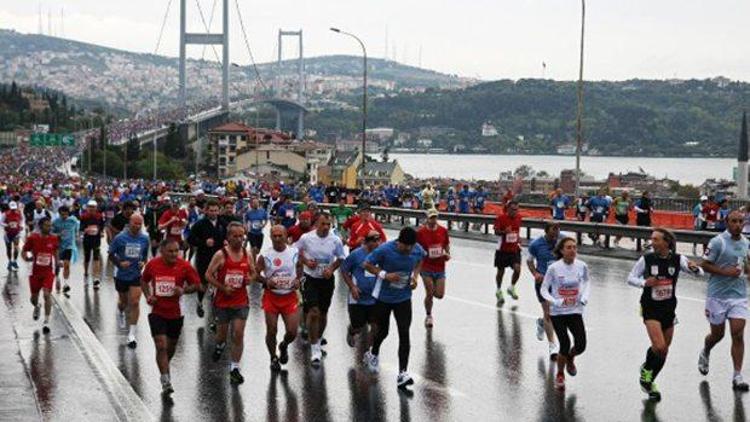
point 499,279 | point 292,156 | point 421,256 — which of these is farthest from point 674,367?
point 292,156

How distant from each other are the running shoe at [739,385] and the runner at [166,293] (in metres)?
5.11

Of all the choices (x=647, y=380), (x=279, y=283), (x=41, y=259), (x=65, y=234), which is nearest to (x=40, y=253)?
(x=41, y=259)

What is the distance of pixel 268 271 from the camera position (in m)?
→ 12.4

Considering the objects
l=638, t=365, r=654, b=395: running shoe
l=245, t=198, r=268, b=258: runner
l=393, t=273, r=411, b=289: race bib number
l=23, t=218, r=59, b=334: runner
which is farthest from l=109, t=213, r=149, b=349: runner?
l=638, t=365, r=654, b=395: running shoe

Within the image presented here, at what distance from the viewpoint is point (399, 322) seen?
1206cm

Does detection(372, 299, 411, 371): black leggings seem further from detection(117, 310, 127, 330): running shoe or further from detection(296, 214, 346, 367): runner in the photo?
detection(117, 310, 127, 330): running shoe

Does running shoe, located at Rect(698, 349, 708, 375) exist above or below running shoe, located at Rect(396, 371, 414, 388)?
above

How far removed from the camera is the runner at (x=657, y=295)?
11.2 metres

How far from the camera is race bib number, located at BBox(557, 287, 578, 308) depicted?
11.8 metres

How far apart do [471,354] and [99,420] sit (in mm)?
4767

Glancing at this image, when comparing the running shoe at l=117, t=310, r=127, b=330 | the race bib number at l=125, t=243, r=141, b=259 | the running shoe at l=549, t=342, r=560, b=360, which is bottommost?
the running shoe at l=117, t=310, r=127, b=330

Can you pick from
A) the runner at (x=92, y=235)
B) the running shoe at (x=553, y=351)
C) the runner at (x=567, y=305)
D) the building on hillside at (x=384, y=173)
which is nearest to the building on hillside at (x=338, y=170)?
the building on hillside at (x=384, y=173)

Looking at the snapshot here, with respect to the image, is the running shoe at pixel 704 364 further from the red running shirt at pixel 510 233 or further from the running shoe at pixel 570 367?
the red running shirt at pixel 510 233

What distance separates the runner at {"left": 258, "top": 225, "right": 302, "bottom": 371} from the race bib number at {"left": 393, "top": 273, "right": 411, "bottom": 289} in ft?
3.62
